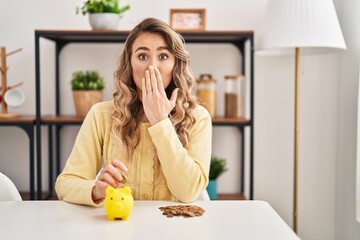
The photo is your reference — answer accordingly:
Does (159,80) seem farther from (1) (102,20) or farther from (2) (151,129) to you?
(1) (102,20)

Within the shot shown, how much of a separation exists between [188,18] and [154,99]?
1.25 m

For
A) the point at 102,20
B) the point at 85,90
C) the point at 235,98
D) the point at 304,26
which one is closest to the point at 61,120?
the point at 85,90

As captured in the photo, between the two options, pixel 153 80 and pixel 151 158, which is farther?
pixel 151 158

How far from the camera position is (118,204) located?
4.10 feet

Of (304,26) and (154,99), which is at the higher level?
(304,26)

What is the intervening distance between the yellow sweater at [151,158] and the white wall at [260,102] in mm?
1184

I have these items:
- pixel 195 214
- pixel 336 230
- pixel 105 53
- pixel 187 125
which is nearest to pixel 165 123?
pixel 187 125

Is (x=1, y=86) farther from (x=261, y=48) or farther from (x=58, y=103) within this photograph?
(x=261, y=48)

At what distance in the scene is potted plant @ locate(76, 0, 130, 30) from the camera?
261 cm

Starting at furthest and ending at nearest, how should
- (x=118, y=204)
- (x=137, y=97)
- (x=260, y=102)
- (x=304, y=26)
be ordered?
(x=260, y=102) → (x=304, y=26) → (x=137, y=97) → (x=118, y=204)

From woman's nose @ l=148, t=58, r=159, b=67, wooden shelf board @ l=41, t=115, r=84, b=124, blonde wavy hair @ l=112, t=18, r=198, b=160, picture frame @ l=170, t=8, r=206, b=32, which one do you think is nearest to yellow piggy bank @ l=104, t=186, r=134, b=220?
blonde wavy hair @ l=112, t=18, r=198, b=160

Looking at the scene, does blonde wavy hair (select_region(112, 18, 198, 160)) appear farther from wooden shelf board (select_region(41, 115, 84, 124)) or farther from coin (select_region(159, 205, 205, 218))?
wooden shelf board (select_region(41, 115, 84, 124))

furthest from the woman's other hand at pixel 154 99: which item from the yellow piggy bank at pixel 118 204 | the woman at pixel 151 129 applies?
the yellow piggy bank at pixel 118 204

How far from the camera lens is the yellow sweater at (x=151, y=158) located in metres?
1.56
